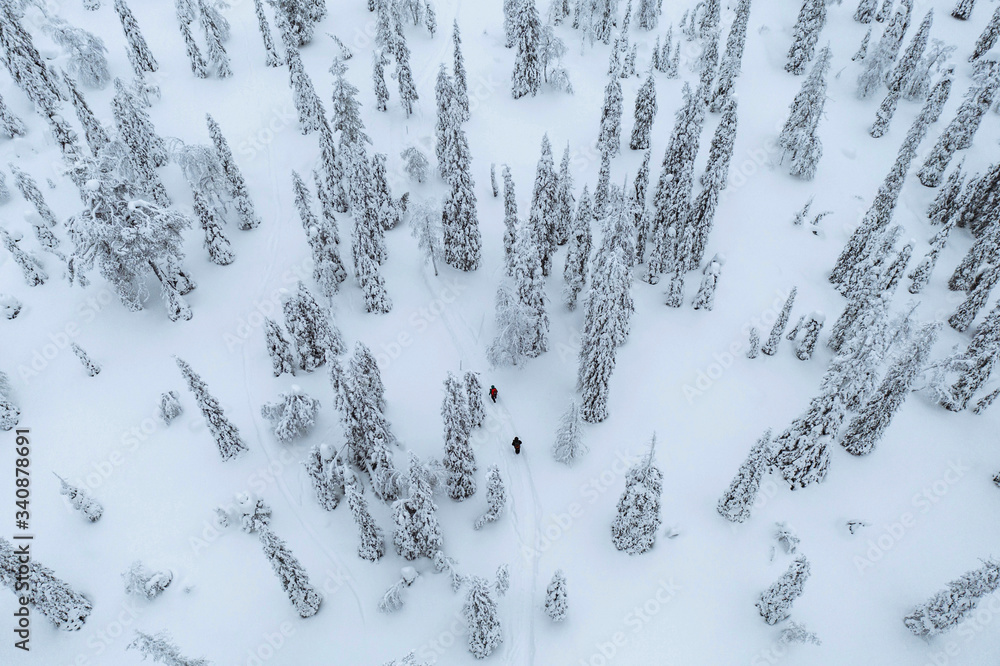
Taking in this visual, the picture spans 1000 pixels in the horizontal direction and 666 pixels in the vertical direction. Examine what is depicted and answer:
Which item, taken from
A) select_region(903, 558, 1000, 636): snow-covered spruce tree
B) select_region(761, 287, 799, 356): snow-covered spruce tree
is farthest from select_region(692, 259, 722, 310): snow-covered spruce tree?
select_region(903, 558, 1000, 636): snow-covered spruce tree

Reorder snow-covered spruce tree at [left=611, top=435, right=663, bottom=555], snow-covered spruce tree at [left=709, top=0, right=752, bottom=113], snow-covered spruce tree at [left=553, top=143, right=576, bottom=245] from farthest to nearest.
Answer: snow-covered spruce tree at [left=709, top=0, right=752, bottom=113]
snow-covered spruce tree at [left=553, top=143, right=576, bottom=245]
snow-covered spruce tree at [left=611, top=435, right=663, bottom=555]

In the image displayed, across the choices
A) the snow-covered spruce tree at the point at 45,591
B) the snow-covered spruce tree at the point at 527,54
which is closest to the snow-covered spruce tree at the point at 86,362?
the snow-covered spruce tree at the point at 45,591

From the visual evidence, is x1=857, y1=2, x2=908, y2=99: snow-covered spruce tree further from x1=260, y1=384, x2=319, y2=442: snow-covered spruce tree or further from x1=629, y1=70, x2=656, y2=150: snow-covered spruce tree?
x1=260, y1=384, x2=319, y2=442: snow-covered spruce tree

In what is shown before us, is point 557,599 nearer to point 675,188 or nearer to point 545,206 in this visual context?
point 545,206

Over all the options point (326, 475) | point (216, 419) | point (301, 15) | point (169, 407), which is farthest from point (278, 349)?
point (301, 15)

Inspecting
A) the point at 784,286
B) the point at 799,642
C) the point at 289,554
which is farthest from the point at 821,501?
the point at 289,554

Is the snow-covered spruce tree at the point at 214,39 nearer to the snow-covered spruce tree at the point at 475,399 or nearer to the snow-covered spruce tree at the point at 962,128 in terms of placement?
the snow-covered spruce tree at the point at 475,399
